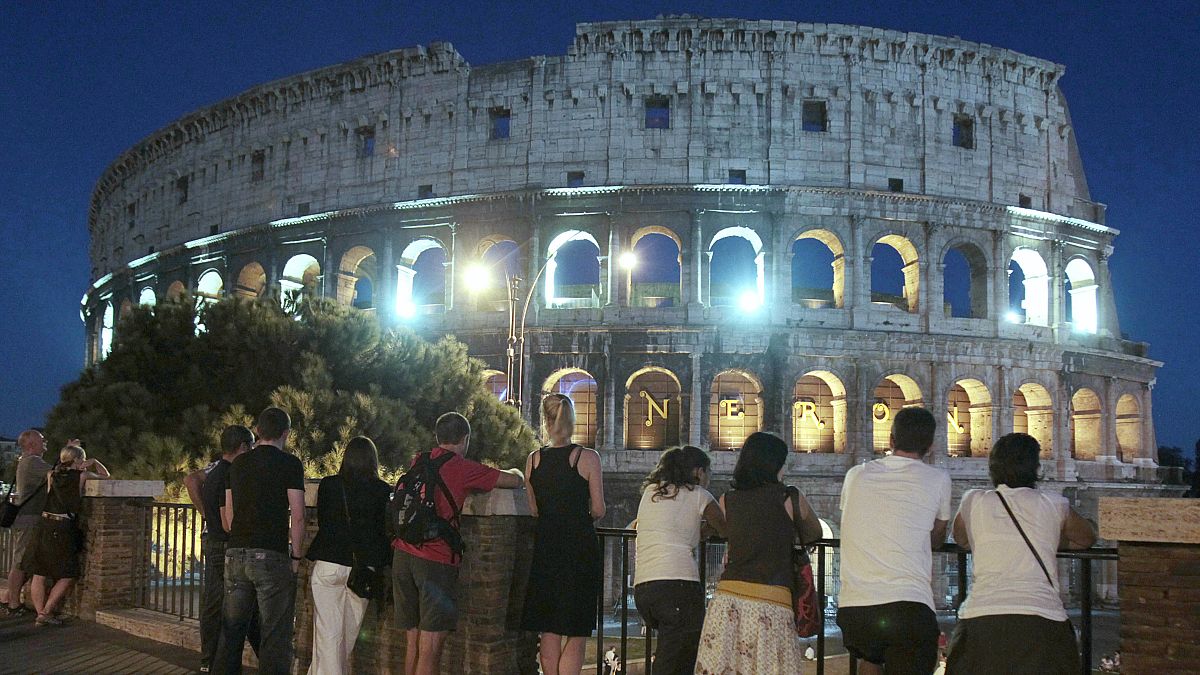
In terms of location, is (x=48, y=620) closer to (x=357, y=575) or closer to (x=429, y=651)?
(x=357, y=575)

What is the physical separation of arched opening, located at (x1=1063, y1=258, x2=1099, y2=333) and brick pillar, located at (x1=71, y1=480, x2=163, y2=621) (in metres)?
28.6

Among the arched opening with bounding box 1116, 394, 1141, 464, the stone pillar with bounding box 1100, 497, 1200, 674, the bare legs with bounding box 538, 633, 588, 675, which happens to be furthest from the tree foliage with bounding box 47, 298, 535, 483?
the arched opening with bounding box 1116, 394, 1141, 464

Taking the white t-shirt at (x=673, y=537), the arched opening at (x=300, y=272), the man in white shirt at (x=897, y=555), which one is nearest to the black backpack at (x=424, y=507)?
the white t-shirt at (x=673, y=537)

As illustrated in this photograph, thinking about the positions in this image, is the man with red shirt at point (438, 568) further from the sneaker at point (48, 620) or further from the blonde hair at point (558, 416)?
the sneaker at point (48, 620)

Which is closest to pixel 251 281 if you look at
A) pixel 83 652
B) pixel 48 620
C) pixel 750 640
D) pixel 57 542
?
pixel 57 542

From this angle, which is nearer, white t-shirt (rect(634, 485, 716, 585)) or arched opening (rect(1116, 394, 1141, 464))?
white t-shirt (rect(634, 485, 716, 585))

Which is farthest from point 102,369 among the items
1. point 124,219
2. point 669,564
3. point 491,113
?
point 124,219

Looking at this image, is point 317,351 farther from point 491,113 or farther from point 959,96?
point 959,96

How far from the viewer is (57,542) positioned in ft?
32.1

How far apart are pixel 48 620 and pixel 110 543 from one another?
0.90 metres

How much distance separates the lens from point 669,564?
17.3ft

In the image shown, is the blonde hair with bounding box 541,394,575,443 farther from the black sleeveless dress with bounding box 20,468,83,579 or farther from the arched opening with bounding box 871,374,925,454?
the arched opening with bounding box 871,374,925,454

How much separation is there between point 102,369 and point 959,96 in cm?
2431

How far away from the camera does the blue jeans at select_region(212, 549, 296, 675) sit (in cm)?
644
